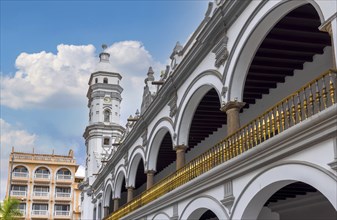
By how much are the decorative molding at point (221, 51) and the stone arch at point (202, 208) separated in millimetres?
3785

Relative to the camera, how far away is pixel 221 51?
13336 mm

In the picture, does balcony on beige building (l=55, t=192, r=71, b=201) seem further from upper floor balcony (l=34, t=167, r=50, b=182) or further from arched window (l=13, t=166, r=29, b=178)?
arched window (l=13, t=166, r=29, b=178)

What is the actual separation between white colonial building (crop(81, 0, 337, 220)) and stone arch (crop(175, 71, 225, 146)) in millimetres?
34

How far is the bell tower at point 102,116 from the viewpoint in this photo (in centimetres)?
4146

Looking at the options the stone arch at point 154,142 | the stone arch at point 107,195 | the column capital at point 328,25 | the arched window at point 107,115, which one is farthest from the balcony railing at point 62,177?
the column capital at point 328,25

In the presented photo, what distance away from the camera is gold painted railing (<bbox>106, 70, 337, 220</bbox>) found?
29.3ft

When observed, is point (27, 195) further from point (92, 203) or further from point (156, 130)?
point (156, 130)

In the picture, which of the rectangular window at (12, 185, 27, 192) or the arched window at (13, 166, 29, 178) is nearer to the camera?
the rectangular window at (12, 185, 27, 192)

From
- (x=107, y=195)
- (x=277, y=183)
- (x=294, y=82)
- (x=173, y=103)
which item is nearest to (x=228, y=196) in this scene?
(x=277, y=183)

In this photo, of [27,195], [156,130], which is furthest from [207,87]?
[27,195]

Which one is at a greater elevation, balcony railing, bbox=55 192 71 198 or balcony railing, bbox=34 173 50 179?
balcony railing, bbox=34 173 50 179

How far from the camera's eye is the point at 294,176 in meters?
9.19

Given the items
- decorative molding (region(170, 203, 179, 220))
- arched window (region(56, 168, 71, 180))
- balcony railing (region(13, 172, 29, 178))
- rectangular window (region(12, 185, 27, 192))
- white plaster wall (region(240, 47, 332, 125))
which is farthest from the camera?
arched window (region(56, 168, 71, 180))

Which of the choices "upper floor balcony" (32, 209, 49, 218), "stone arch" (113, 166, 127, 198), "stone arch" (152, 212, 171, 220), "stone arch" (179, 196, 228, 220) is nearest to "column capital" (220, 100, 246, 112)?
"stone arch" (179, 196, 228, 220)
